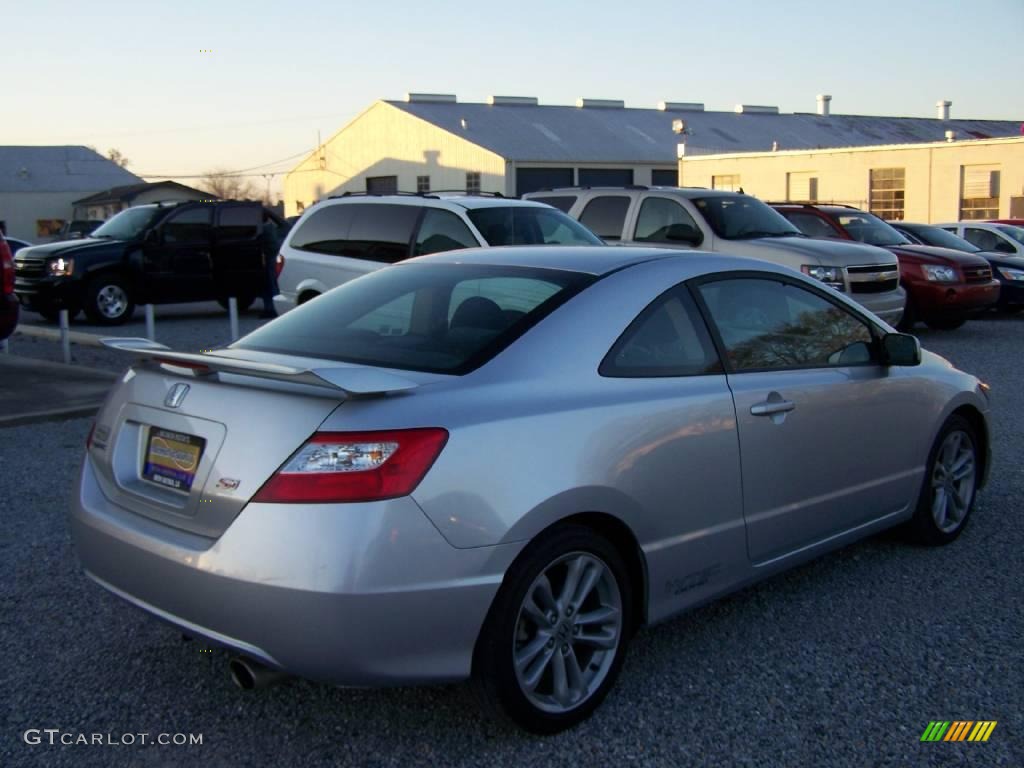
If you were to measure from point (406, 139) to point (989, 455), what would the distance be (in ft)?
143

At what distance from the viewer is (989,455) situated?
6.01m

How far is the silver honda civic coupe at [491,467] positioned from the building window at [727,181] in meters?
34.7

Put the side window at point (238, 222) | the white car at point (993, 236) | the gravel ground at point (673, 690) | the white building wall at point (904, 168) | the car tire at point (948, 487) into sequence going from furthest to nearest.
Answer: the white building wall at point (904, 168) → the white car at point (993, 236) → the side window at point (238, 222) → the car tire at point (948, 487) → the gravel ground at point (673, 690)

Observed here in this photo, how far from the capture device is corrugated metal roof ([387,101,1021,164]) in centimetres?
4638

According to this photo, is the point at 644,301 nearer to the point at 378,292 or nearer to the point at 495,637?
the point at 378,292

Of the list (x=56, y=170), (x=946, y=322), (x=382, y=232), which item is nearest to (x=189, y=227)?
(x=382, y=232)

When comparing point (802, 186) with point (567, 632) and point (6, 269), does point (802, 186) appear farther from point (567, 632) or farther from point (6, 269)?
point (567, 632)

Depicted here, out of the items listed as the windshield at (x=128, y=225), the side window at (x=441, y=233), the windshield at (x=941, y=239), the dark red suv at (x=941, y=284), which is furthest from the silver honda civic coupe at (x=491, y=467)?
the windshield at (x=128, y=225)

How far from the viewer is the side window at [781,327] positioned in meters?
4.50

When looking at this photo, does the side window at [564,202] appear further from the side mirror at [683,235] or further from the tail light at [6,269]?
the tail light at [6,269]

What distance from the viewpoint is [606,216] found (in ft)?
46.5

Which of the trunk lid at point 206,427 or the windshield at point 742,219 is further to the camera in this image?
the windshield at point 742,219

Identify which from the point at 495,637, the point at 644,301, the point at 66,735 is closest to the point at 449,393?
the point at 495,637

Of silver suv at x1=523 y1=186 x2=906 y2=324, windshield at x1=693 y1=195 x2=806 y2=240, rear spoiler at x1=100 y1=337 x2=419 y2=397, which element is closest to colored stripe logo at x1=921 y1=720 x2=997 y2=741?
rear spoiler at x1=100 y1=337 x2=419 y2=397
